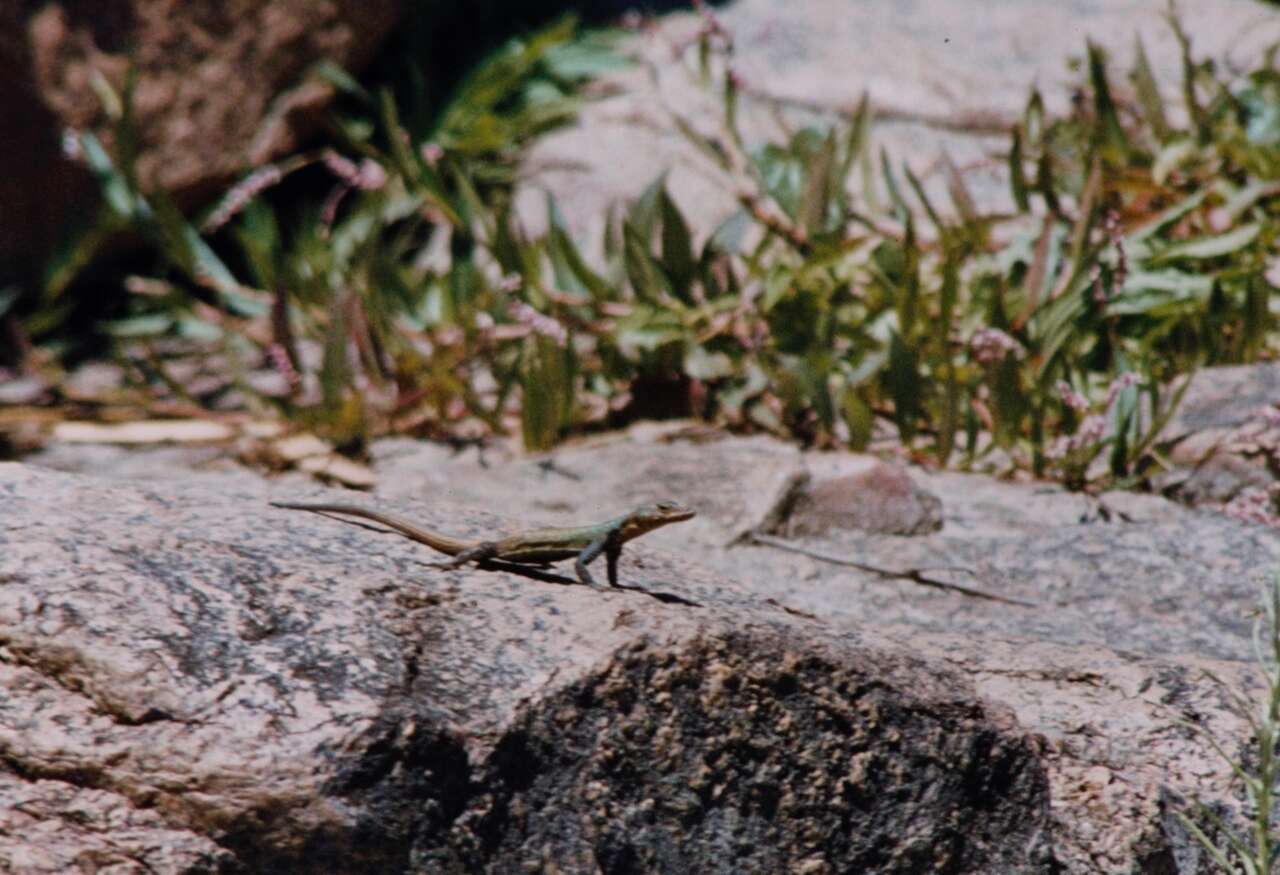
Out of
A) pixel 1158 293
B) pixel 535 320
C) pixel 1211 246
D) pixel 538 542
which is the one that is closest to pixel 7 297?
pixel 535 320

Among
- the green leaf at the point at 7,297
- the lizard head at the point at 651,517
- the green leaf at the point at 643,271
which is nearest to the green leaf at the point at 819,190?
the green leaf at the point at 643,271

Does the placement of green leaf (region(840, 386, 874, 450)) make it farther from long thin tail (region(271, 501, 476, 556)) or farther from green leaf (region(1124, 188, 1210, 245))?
long thin tail (region(271, 501, 476, 556))

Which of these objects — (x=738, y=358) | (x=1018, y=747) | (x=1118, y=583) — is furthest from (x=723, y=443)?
(x=1018, y=747)

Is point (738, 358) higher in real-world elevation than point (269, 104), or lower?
lower

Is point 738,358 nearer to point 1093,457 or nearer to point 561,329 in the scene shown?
point 561,329

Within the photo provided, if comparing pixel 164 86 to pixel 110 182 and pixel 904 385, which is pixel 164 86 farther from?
pixel 904 385

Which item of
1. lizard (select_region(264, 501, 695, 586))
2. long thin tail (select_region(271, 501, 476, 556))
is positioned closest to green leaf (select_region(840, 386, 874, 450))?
lizard (select_region(264, 501, 695, 586))

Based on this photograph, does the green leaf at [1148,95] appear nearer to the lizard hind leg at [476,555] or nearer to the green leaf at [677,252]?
the green leaf at [677,252]
